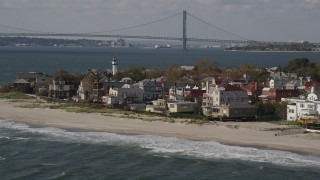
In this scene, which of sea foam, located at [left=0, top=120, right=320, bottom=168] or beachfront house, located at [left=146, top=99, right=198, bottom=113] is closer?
sea foam, located at [left=0, top=120, right=320, bottom=168]

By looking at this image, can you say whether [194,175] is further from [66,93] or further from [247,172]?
[66,93]

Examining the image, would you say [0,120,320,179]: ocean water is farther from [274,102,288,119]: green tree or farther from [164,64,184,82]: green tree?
[164,64,184,82]: green tree

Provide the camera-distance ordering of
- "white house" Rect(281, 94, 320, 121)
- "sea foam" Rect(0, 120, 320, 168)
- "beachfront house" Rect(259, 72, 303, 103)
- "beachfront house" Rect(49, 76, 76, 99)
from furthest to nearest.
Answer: "beachfront house" Rect(49, 76, 76, 99) < "beachfront house" Rect(259, 72, 303, 103) < "white house" Rect(281, 94, 320, 121) < "sea foam" Rect(0, 120, 320, 168)

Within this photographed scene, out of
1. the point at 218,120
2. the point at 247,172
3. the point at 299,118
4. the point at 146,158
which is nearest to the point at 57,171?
the point at 146,158

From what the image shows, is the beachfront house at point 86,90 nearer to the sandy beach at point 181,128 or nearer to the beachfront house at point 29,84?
the sandy beach at point 181,128

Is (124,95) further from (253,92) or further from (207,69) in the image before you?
(207,69)

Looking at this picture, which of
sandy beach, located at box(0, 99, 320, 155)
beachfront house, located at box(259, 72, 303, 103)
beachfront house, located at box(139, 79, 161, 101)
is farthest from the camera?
beachfront house, located at box(139, 79, 161, 101)

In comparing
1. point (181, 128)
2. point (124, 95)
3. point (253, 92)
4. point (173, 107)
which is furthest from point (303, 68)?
point (181, 128)

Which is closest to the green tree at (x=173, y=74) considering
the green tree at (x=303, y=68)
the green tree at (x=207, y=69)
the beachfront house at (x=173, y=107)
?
the green tree at (x=207, y=69)

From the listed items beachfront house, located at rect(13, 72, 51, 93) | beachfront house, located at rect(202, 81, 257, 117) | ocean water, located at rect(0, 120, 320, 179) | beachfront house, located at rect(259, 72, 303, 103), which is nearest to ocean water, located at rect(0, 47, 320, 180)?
ocean water, located at rect(0, 120, 320, 179)
